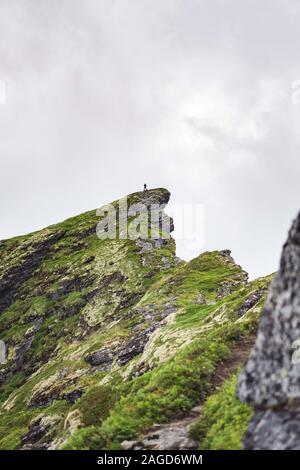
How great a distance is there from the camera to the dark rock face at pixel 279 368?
44.4ft

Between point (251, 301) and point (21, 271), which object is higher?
point (21, 271)

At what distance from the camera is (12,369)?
82.8 meters

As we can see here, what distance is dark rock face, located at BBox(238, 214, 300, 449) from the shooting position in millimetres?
13547

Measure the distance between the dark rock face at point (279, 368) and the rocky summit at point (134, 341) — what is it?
0.04m

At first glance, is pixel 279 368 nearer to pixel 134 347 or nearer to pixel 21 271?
pixel 134 347

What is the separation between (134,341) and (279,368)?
3879cm

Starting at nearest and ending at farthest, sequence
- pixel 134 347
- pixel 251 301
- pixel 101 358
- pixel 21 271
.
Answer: pixel 251 301 < pixel 134 347 < pixel 101 358 < pixel 21 271

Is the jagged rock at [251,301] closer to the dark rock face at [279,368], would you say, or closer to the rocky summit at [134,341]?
the rocky summit at [134,341]

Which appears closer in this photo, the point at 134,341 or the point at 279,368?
the point at 279,368

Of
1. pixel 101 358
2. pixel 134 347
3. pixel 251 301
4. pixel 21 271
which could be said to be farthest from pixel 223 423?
pixel 21 271

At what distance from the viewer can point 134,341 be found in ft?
169

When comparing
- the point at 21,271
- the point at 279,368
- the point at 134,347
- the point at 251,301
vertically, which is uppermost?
the point at 21,271

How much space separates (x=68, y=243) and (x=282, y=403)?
336ft
